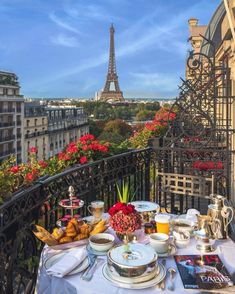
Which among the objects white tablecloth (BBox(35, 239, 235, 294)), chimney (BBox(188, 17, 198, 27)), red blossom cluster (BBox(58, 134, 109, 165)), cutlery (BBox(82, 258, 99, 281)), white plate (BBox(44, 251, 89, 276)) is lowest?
white tablecloth (BBox(35, 239, 235, 294))

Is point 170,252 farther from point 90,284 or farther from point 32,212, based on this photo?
point 32,212

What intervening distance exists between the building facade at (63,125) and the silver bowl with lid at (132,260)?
6624cm

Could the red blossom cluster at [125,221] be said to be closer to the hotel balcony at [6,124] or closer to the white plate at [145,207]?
the white plate at [145,207]

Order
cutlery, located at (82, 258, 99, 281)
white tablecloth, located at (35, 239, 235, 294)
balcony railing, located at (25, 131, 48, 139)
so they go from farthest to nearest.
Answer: balcony railing, located at (25, 131, 48, 139) → cutlery, located at (82, 258, 99, 281) → white tablecloth, located at (35, 239, 235, 294)

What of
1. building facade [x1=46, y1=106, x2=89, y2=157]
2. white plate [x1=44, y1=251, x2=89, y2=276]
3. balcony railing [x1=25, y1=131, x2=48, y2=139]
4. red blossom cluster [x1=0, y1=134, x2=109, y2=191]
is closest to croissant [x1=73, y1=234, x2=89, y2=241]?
white plate [x1=44, y1=251, x2=89, y2=276]

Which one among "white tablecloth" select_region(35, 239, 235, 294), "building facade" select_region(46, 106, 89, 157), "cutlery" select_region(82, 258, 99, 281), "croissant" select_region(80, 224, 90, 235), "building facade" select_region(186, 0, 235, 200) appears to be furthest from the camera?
"building facade" select_region(46, 106, 89, 157)

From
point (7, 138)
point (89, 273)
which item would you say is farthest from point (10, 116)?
point (89, 273)

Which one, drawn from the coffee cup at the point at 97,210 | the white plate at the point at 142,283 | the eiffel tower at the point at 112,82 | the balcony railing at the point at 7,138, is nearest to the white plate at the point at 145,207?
the coffee cup at the point at 97,210

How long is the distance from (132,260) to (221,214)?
0.96m

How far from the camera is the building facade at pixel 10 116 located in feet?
173

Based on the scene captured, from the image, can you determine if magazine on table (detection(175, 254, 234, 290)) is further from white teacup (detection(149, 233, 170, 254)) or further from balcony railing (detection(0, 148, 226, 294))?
balcony railing (detection(0, 148, 226, 294))

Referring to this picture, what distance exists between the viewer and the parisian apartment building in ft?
202

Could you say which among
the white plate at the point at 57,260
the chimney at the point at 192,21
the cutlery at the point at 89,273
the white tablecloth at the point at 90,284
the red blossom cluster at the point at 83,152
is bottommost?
the white tablecloth at the point at 90,284

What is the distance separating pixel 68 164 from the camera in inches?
214
